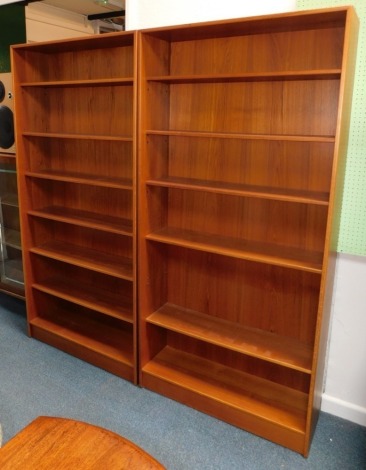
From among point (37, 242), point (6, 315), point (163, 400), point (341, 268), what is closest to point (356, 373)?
point (341, 268)

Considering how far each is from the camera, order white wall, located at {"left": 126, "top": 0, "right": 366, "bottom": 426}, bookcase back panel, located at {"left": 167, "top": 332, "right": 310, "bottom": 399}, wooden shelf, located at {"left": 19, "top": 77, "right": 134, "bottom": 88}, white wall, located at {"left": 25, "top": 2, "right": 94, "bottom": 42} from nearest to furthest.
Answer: white wall, located at {"left": 126, "top": 0, "right": 366, "bottom": 426}, wooden shelf, located at {"left": 19, "top": 77, "right": 134, "bottom": 88}, bookcase back panel, located at {"left": 167, "top": 332, "right": 310, "bottom": 399}, white wall, located at {"left": 25, "top": 2, "right": 94, "bottom": 42}

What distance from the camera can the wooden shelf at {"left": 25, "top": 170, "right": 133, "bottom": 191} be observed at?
7.93 ft

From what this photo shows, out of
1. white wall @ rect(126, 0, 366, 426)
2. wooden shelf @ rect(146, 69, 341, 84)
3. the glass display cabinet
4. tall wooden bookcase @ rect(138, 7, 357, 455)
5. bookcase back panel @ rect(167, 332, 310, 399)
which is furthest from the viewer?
the glass display cabinet

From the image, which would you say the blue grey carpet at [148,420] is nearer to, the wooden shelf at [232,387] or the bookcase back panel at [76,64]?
the wooden shelf at [232,387]

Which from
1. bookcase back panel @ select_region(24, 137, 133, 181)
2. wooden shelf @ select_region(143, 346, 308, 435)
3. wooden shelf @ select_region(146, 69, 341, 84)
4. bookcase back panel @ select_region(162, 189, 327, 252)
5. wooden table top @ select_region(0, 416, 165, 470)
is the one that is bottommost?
wooden shelf @ select_region(143, 346, 308, 435)

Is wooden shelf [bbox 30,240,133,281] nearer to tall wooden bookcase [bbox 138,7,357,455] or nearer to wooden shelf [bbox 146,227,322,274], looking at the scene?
tall wooden bookcase [bbox 138,7,357,455]

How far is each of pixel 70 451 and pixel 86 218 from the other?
160 cm

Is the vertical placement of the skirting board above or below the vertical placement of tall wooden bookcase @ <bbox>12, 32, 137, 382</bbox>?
below

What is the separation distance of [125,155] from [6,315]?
1787mm

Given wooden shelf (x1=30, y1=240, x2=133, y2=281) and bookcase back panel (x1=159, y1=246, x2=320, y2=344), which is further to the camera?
wooden shelf (x1=30, y1=240, x2=133, y2=281)

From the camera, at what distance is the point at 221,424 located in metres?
2.28

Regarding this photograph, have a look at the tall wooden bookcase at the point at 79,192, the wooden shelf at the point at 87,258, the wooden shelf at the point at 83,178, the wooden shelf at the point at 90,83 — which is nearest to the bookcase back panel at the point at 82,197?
the tall wooden bookcase at the point at 79,192

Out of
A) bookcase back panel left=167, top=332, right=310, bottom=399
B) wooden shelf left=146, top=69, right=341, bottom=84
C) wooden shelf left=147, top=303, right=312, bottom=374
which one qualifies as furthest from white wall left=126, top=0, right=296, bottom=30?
bookcase back panel left=167, top=332, right=310, bottom=399

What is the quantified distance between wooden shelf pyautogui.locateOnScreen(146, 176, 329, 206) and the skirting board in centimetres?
120
